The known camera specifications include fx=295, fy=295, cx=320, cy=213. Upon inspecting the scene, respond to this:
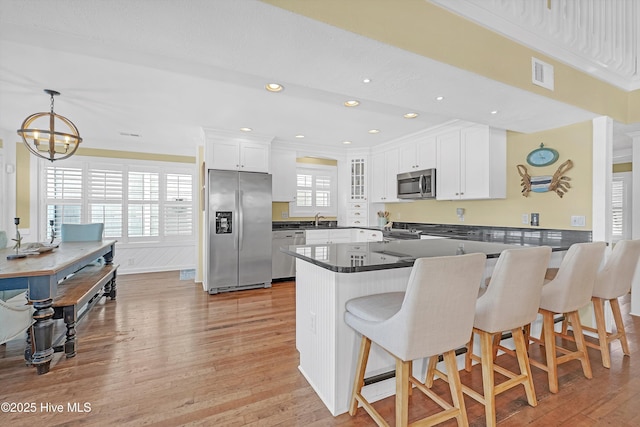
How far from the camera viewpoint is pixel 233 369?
2.27 m

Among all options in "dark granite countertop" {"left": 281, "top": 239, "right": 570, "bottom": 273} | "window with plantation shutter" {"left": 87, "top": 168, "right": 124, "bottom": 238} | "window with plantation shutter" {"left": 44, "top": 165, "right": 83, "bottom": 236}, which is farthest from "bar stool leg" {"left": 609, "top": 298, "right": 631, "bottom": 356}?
"window with plantation shutter" {"left": 44, "top": 165, "right": 83, "bottom": 236}

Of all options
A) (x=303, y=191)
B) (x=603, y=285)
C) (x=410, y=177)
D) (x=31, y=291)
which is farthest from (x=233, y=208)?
(x=603, y=285)

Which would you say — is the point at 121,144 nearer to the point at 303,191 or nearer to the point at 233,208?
the point at 233,208

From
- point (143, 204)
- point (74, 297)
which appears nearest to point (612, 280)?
point (74, 297)

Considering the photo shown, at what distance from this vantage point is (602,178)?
2.85m

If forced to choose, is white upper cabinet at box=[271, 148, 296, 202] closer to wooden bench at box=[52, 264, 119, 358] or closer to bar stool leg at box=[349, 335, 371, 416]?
wooden bench at box=[52, 264, 119, 358]

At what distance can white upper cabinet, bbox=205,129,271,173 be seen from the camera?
14.5 ft

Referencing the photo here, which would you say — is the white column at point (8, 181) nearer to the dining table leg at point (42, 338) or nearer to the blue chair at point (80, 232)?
the blue chair at point (80, 232)

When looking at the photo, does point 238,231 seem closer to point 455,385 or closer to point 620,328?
point 455,385

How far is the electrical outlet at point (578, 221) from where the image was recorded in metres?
3.02

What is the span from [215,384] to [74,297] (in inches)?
62.8

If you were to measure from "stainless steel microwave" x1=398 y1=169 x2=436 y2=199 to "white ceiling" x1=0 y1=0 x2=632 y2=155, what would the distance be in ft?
2.22

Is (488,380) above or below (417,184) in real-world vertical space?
below

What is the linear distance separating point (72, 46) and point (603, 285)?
420 centimetres
